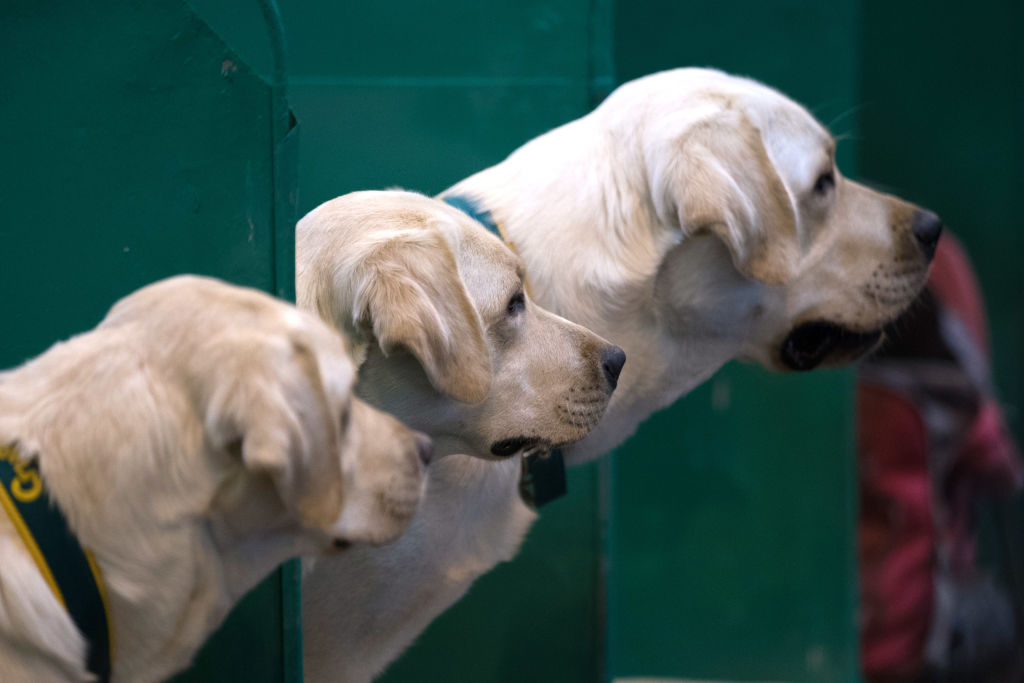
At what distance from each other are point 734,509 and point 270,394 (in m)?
2.66

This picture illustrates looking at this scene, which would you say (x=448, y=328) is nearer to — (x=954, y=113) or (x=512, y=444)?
(x=512, y=444)

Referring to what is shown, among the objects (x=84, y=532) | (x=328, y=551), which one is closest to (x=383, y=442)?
(x=328, y=551)

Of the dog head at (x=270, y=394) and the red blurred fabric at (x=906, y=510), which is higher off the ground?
the dog head at (x=270, y=394)

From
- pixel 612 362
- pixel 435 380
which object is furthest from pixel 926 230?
pixel 435 380

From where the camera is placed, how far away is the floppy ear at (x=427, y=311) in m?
1.40

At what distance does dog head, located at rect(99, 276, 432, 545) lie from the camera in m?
1.08

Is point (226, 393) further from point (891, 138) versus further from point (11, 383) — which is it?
point (891, 138)

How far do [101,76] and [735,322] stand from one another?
3.88ft

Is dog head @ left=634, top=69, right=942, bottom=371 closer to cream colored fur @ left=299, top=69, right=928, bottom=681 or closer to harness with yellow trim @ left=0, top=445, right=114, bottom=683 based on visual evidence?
cream colored fur @ left=299, top=69, right=928, bottom=681

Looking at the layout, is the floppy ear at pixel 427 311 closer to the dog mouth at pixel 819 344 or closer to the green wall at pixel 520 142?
the green wall at pixel 520 142

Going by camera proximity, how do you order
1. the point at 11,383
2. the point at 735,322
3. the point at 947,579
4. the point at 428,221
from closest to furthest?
the point at 11,383 → the point at 428,221 → the point at 735,322 → the point at 947,579

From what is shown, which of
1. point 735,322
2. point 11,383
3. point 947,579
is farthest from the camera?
point 947,579

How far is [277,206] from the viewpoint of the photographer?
4.60ft

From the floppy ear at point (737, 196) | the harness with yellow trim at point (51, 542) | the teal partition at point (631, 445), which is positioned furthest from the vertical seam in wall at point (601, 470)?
the harness with yellow trim at point (51, 542)
